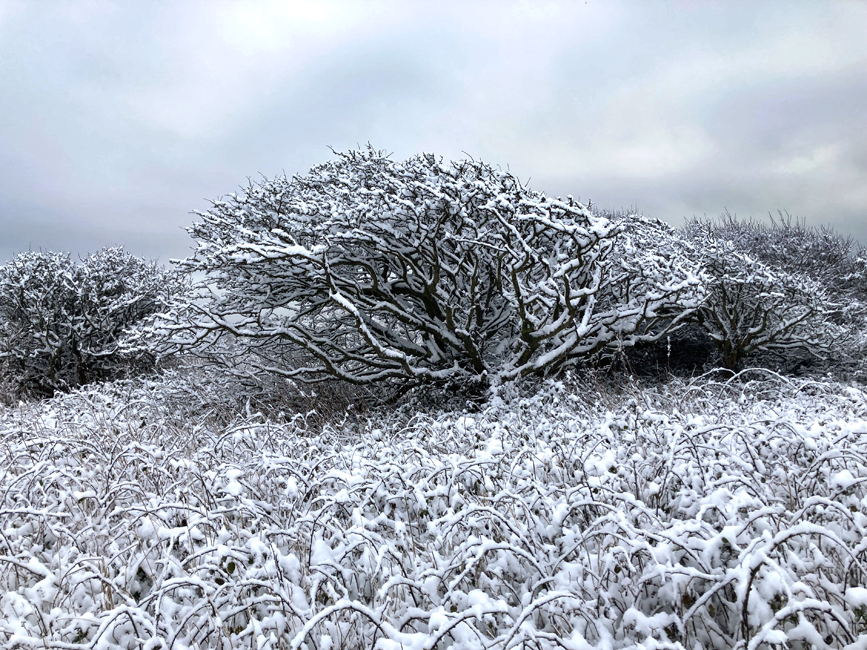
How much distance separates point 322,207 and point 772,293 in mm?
7173

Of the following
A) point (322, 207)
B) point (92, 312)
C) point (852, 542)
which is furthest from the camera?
point (92, 312)

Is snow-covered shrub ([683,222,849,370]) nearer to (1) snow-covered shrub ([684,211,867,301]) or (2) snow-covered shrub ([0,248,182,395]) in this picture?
(1) snow-covered shrub ([684,211,867,301])

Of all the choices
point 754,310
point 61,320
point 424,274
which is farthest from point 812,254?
point 61,320

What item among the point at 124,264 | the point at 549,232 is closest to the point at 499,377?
the point at 549,232

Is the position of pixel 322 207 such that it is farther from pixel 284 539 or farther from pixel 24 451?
pixel 284 539

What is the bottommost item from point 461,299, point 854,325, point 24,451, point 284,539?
point 284,539

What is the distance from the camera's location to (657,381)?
32.6ft

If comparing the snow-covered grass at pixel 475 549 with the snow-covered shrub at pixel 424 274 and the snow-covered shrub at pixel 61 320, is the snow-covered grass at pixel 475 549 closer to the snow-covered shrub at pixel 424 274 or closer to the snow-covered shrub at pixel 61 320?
the snow-covered shrub at pixel 424 274

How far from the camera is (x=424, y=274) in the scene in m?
7.93

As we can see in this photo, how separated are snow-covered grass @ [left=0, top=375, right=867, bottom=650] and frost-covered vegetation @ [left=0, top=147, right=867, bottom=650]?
2cm

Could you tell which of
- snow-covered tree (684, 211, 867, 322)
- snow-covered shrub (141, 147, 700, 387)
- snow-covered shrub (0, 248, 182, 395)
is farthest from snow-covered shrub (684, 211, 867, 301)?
snow-covered shrub (0, 248, 182, 395)

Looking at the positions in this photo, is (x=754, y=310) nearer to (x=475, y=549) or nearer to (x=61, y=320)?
(x=475, y=549)

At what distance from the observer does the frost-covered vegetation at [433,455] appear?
2055 mm

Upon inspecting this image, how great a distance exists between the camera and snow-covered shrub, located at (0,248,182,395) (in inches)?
464
